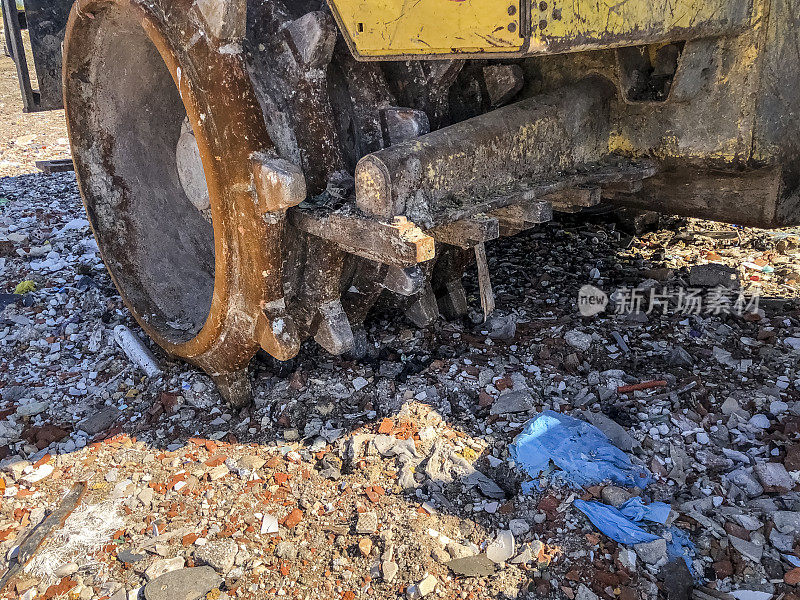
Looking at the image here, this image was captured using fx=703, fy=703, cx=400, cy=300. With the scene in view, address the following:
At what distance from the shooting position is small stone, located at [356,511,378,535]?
210 cm

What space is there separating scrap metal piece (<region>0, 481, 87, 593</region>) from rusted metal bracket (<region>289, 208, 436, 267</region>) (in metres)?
1.18

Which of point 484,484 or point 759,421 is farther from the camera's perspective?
point 759,421

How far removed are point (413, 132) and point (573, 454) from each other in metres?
1.14

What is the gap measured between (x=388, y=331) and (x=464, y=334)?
0.34m

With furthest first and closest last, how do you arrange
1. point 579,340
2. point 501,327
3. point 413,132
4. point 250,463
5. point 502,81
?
point 501,327
point 579,340
point 250,463
point 502,81
point 413,132

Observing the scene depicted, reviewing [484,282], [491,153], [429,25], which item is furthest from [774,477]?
[429,25]

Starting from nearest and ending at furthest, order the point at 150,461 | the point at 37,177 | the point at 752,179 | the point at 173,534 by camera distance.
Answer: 1. the point at 173,534
2. the point at 752,179
3. the point at 150,461
4. the point at 37,177

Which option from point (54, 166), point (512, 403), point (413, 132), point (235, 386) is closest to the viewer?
point (413, 132)

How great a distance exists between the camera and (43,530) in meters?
2.20

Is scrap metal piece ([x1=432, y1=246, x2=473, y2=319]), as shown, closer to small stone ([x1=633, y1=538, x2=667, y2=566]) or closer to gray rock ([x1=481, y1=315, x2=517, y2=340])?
gray rock ([x1=481, y1=315, x2=517, y2=340])

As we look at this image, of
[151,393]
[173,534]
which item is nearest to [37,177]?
[151,393]

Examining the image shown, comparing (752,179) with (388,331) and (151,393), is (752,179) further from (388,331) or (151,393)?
(151,393)

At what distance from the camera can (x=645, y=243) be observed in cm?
393

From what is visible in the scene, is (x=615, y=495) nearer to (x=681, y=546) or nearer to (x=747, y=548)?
(x=681, y=546)
